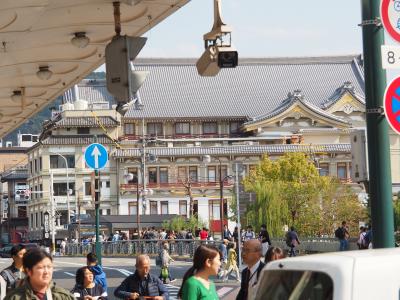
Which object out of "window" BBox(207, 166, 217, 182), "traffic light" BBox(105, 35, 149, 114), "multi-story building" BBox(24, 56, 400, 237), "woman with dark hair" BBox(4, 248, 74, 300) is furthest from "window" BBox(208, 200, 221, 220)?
"woman with dark hair" BBox(4, 248, 74, 300)

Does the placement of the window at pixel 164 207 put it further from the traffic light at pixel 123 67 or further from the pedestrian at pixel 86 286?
the pedestrian at pixel 86 286

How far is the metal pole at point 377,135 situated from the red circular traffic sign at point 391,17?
42 cm

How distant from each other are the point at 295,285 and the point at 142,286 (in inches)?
179

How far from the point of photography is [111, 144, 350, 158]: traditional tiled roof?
96875mm

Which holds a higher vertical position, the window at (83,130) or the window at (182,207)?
the window at (83,130)

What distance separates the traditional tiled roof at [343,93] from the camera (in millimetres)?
101300

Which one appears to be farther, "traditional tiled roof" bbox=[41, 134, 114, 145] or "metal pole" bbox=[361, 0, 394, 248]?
"traditional tiled roof" bbox=[41, 134, 114, 145]

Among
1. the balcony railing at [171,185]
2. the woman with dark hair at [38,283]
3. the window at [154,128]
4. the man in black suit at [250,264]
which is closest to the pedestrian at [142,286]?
the man in black suit at [250,264]

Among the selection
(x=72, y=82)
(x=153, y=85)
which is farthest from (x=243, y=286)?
(x=153, y=85)

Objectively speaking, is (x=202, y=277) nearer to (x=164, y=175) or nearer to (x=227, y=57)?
(x=227, y=57)

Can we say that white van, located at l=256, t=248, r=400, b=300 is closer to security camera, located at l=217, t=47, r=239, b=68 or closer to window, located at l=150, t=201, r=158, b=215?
security camera, located at l=217, t=47, r=239, b=68

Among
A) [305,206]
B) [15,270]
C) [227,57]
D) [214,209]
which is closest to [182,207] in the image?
[214,209]

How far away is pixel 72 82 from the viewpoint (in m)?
20.1

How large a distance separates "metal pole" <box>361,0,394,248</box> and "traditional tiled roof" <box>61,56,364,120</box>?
92.0 m
